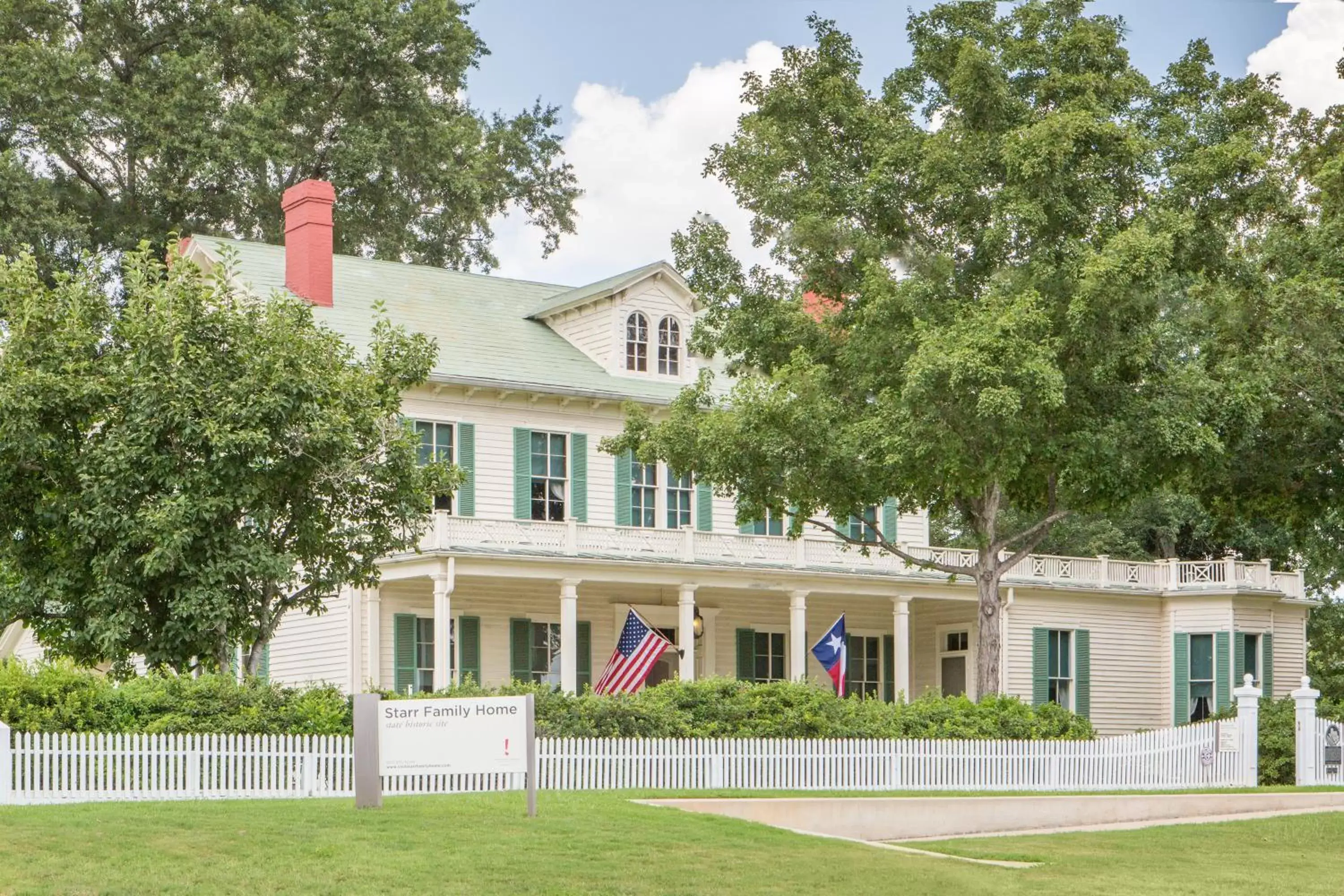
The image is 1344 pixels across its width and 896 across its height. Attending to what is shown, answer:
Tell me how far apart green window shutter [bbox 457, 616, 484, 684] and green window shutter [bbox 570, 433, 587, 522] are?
2.77 metres

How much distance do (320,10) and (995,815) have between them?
3139 centimetres

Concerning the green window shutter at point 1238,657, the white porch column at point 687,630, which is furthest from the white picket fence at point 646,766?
the green window shutter at point 1238,657

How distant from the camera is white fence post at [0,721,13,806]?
18734 millimetres

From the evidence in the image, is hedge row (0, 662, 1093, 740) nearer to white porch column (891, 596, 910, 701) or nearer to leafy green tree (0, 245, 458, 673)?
leafy green tree (0, 245, 458, 673)

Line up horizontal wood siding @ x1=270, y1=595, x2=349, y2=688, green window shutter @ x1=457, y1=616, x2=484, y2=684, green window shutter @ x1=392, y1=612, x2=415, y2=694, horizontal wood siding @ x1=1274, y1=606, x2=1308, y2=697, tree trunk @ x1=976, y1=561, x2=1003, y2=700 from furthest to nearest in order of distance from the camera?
horizontal wood siding @ x1=1274, y1=606, x2=1308, y2=697 → green window shutter @ x1=457, y1=616, x2=484, y2=684 → green window shutter @ x1=392, y1=612, x2=415, y2=694 → horizontal wood siding @ x1=270, y1=595, x2=349, y2=688 → tree trunk @ x1=976, y1=561, x2=1003, y2=700

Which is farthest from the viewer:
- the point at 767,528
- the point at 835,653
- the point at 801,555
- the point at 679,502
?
the point at 767,528

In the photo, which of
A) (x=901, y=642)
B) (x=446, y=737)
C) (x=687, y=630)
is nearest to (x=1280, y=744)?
(x=901, y=642)

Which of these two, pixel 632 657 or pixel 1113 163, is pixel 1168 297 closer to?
pixel 1113 163

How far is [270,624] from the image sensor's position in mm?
23094

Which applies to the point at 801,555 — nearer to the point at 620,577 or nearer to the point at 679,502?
the point at 679,502

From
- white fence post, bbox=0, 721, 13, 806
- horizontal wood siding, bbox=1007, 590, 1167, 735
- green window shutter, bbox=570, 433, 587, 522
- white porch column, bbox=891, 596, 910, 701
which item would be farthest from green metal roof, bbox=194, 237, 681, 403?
white fence post, bbox=0, 721, 13, 806

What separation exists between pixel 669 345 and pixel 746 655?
20.4ft

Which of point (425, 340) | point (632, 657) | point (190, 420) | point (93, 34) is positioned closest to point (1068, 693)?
point (632, 657)

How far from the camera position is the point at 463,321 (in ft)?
119
